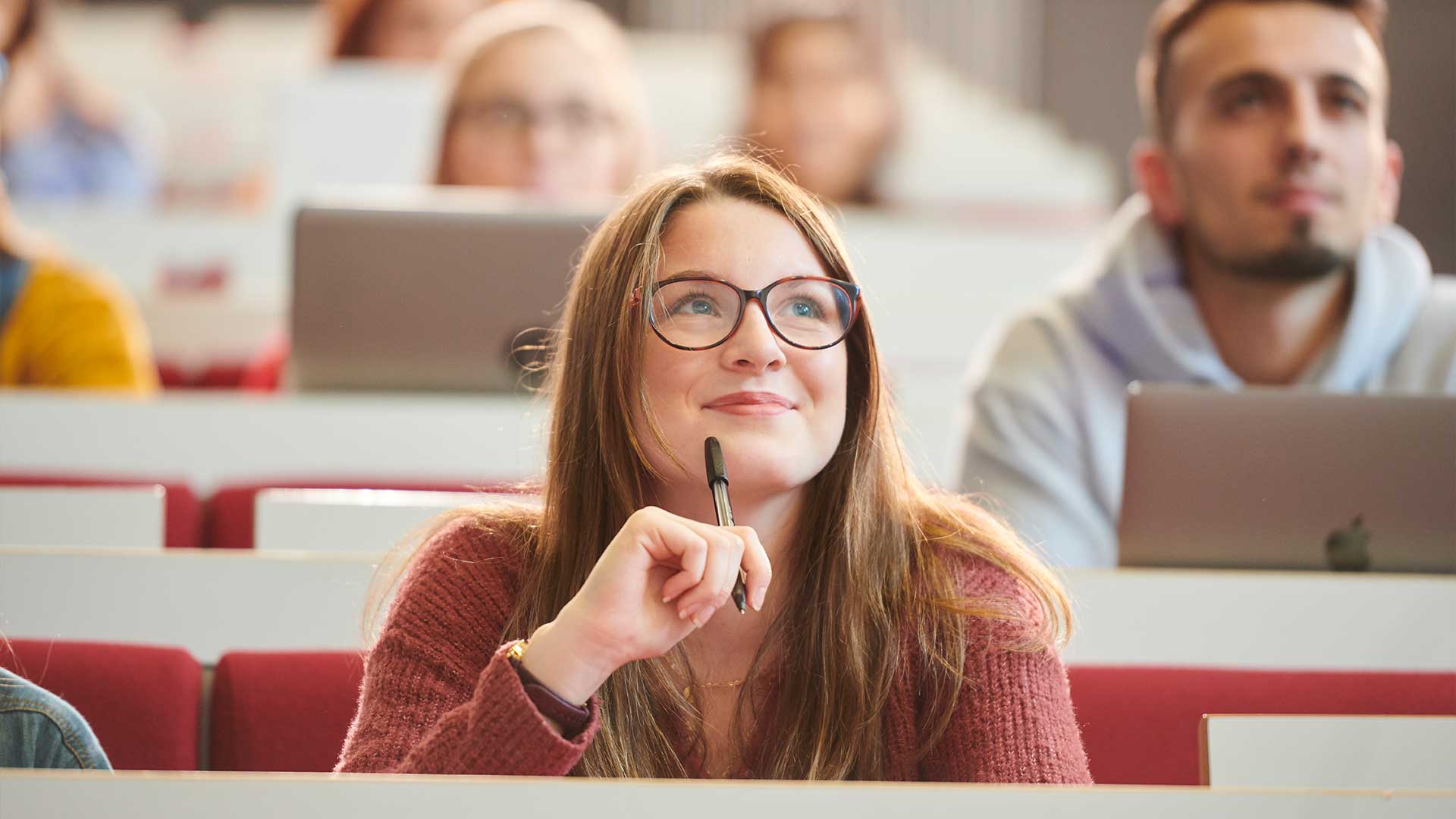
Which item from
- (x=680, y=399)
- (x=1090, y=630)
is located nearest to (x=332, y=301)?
(x=680, y=399)

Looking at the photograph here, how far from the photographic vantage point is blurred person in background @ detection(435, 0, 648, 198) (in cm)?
238

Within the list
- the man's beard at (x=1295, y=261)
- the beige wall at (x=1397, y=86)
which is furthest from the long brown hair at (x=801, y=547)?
the beige wall at (x=1397, y=86)

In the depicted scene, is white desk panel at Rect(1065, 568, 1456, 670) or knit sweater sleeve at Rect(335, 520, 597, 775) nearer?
knit sweater sleeve at Rect(335, 520, 597, 775)

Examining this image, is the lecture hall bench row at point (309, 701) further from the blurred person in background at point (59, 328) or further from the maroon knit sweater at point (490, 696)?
the blurred person in background at point (59, 328)

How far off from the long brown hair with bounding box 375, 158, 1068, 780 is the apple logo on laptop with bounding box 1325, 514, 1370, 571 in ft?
1.11

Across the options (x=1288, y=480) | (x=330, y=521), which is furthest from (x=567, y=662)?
(x=1288, y=480)

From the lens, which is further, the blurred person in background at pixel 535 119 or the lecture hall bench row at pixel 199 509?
the blurred person in background at pixel 535 119

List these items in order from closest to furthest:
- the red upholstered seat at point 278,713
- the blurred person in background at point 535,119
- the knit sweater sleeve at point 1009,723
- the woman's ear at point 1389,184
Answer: the knit sweater sleeve at point 1009,723
the red upholstered seat at point 278,713
the woman's ear at point 1389,184
the blurred person in background at point 535,119

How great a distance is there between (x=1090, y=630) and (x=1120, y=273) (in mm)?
764

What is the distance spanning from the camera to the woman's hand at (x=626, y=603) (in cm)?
90

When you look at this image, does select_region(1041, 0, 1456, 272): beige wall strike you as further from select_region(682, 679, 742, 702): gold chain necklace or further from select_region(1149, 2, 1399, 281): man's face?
select_region(682, 679, 742, 702): gold chain necklace

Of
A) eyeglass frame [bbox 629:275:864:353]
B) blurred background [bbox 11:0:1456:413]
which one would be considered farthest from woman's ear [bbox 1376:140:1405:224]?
eyeglass frame [bbox 629:275:864:353]

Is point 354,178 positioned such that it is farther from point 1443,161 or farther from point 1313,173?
point 1443,161

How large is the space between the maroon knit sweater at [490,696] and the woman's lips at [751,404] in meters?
0.19
